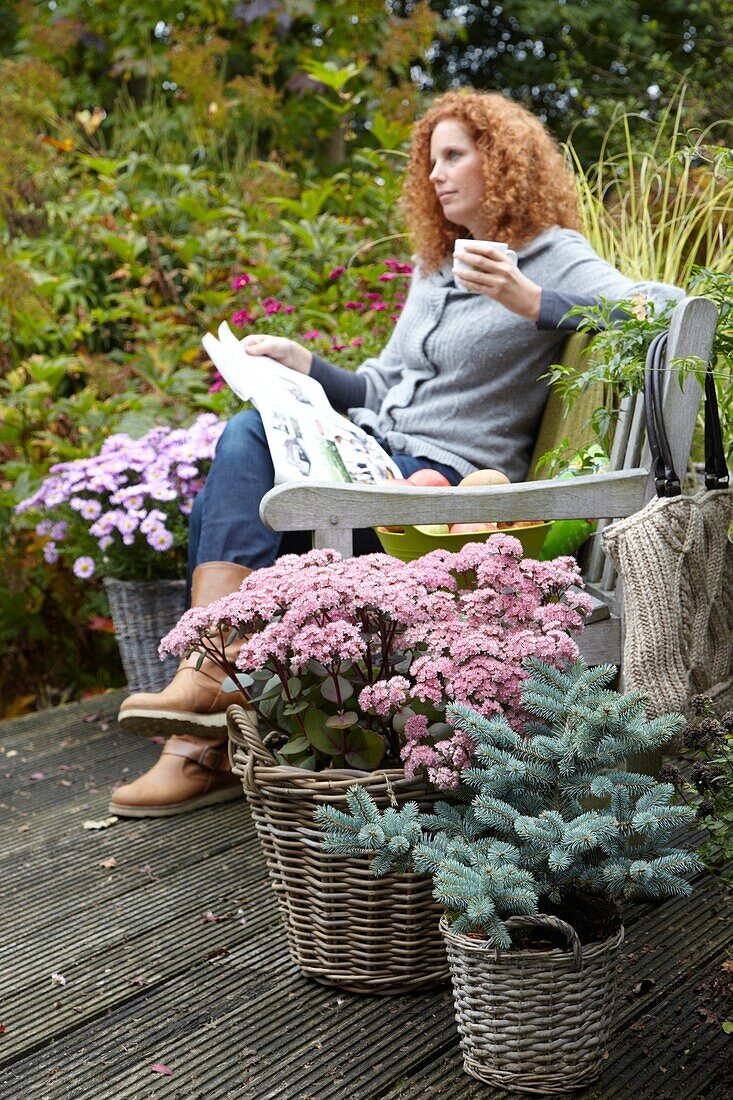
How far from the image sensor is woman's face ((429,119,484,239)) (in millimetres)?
2633

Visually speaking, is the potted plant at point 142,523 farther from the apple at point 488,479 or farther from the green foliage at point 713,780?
the green foliage at point 713,780

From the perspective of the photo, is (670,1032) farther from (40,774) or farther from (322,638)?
(40,774)

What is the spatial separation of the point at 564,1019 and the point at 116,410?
8.62 ft

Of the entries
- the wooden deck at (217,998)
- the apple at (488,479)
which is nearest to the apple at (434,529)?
the apple at (488,479)

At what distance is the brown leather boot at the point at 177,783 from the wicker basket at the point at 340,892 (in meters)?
0.73

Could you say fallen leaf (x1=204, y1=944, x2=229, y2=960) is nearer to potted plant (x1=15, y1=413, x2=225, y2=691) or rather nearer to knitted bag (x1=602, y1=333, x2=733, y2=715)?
knitted bag (x1=602, y1=333, x2=733, y2=715)

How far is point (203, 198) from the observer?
4.52 m

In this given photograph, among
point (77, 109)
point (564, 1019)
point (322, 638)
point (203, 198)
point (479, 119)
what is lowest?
point (564, 1019)

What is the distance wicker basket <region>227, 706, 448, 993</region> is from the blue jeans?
72 centimetres

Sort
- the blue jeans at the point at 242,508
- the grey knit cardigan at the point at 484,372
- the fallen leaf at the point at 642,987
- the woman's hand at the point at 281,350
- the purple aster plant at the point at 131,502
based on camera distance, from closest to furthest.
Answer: the fallen leaf at the point at 642,987, the blue jeans at the point at 242,508, the grey knit cardigan at the point at 484,372, the woman's hand at the point at 281,350, the purple aster plant at the point at 131,502

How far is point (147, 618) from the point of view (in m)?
2.87

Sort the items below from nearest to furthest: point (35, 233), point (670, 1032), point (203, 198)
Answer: point (670, 1032) → point (35, 233) → point (203, 198)

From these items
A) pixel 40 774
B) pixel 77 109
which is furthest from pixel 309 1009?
pixel 77 109

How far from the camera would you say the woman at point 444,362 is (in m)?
2.27
